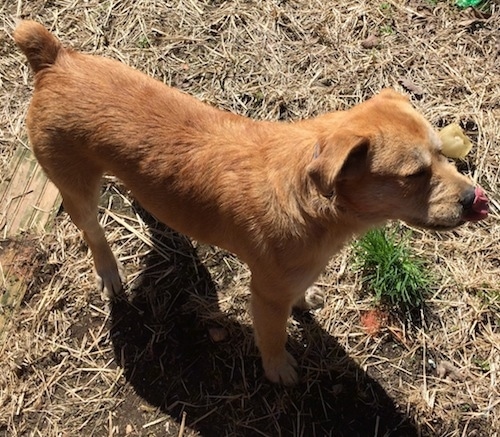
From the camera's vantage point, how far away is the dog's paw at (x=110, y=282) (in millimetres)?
5027

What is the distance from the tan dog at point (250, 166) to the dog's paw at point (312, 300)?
0.63 m

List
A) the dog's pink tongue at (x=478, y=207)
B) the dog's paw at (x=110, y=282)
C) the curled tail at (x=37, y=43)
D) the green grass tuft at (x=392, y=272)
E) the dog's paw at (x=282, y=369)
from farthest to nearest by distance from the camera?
the dog's paw at (x=110, y=282) < the green grass tuft at (x=392, y=272) < the dog's paw at (x=282, y=369) < the curled tail at (x=37, y=43) < the dog's pink tongue at (x=478, y=207)

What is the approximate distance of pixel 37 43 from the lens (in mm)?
3914

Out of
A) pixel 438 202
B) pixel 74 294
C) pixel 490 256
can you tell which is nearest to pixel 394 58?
pixel 490 256

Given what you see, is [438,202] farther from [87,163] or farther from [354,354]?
[87,163]

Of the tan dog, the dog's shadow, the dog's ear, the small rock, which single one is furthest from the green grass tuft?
the small rock

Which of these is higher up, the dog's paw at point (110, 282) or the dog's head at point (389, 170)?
the dog's head at point (389, 170)

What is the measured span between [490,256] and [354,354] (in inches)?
54.8

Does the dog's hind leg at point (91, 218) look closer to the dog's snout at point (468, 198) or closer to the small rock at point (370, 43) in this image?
the dog's snout at point (468, 198)

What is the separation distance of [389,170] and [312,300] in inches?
72.1

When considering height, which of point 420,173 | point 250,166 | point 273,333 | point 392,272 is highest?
point 420,173

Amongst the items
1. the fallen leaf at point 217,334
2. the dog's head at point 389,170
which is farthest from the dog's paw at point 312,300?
the dog's head at point 389,170

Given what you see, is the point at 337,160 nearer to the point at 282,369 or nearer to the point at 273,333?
the point at 273,333

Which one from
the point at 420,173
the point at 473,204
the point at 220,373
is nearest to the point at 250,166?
the point at 420,173
